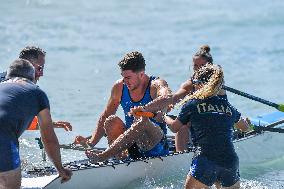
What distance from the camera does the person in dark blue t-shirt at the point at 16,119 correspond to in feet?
20.0

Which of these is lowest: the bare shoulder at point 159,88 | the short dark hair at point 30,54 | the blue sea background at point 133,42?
the blue sea background at point 133,42

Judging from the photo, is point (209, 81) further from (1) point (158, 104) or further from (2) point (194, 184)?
(1) point (158, 104)

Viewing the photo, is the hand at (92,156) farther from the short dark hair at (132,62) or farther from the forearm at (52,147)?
the forearm at (52,147)

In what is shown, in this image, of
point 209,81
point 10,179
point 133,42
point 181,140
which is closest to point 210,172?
point 209,81

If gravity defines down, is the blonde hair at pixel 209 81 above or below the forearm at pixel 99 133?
above

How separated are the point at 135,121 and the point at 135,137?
32 cm

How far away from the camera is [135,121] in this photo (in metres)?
8.61

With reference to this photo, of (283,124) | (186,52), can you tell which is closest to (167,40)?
(186,52)

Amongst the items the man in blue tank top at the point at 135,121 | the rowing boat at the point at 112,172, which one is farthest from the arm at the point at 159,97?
the rowing boat at the point at 112,172

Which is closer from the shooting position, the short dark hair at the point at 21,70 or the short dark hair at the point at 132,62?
the short dark hair at the point at 21,70

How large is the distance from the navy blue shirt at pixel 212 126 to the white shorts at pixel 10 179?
1.68 metres

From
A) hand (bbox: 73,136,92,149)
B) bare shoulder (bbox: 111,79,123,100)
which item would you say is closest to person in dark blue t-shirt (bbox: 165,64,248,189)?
bare shoulder (bbox: 111,79,123,100)

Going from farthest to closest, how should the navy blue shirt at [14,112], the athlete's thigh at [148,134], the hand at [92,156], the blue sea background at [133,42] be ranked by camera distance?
the blue sea background at [133,42] → the hand at [92,156] → the athlete's thigh at [148,134] → the navy blue shirt at [14,112]

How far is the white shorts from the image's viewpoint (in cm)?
615
